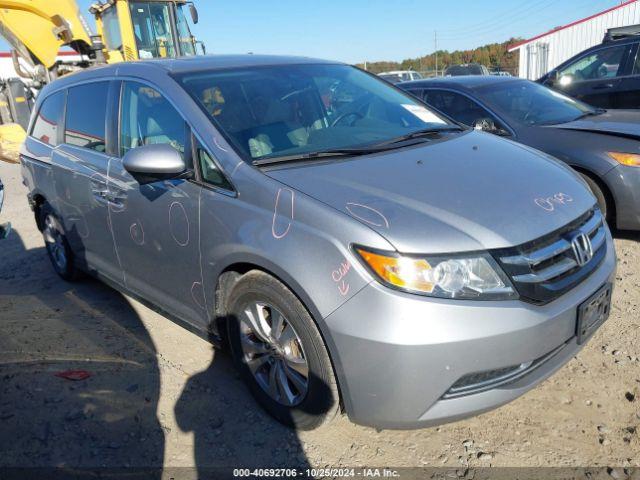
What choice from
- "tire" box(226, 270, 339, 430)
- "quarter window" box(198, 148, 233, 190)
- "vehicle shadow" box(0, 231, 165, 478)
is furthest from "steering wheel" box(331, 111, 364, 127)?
"vehicle shadow" box(0, 231, 165, 478)

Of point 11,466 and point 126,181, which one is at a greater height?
point 126,181

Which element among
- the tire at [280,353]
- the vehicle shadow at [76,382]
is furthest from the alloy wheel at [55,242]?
the tire at [280,353]

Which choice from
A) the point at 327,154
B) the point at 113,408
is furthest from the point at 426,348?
the point at 113,408

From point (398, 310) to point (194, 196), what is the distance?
123 centimetres

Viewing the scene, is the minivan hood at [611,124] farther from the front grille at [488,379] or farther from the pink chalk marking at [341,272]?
the pink chalk marking at [341,272]

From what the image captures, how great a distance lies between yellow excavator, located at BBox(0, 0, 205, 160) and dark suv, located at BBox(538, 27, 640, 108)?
6.72 m

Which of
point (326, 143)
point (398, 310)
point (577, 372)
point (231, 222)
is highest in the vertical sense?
point (326, 143)

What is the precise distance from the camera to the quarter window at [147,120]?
9.15 ft

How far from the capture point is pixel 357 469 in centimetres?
227

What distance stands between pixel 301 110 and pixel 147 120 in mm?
887

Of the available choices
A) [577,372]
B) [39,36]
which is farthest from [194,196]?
[39,36]

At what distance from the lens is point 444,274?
1.97 m

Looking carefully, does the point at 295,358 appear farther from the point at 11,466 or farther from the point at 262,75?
the point at 262,75

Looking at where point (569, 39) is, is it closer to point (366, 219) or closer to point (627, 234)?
point (627, 234)
